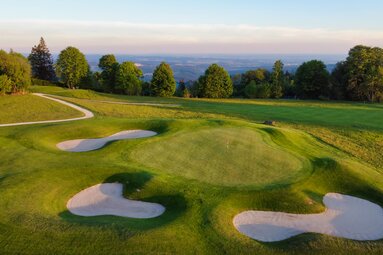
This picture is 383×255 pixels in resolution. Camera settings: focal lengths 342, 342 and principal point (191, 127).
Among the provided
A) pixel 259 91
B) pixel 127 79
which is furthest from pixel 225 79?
pixel 127 79

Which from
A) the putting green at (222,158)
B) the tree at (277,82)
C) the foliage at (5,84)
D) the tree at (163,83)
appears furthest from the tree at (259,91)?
Result: the putting green at (222,158)

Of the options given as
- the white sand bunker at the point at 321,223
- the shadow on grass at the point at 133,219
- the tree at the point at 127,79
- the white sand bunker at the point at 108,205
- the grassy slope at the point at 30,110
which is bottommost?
the white sand bunker at the point at 321,223

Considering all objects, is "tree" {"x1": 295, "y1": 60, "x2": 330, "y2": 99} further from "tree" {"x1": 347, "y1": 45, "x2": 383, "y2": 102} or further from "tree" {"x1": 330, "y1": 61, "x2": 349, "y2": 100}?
"tree" {"x1": 347, "y1": 45, "x2": 383, "y2": 102}

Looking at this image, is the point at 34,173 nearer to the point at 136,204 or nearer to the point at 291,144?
the point at 136,204

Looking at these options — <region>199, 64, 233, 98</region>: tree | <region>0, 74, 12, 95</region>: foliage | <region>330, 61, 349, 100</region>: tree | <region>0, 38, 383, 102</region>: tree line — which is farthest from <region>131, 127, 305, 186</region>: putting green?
<region>330, 61, 349, 100</region>: tree

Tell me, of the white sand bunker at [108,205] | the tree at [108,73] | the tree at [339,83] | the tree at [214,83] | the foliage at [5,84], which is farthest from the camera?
the tree at [108,73]

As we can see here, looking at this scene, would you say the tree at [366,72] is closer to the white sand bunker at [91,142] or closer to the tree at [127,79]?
the tree at [127,79]

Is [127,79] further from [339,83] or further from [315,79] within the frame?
[339,83]
